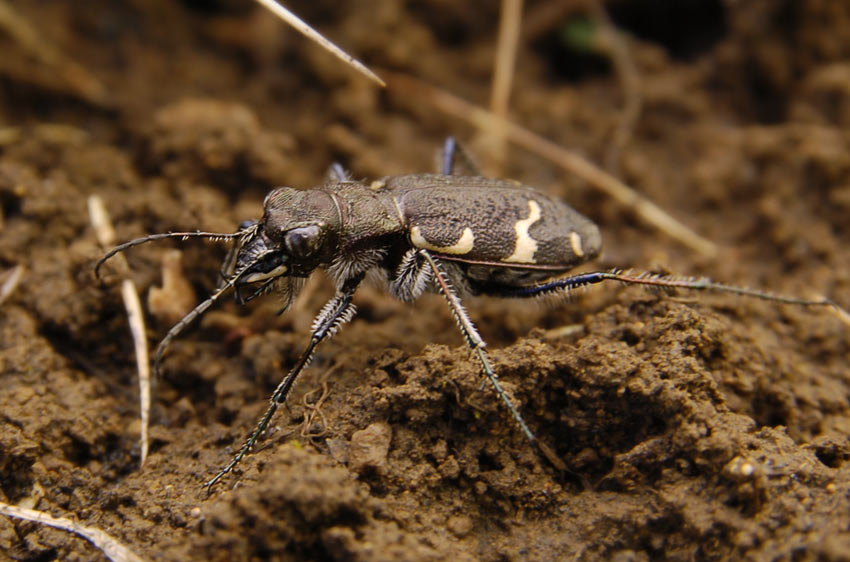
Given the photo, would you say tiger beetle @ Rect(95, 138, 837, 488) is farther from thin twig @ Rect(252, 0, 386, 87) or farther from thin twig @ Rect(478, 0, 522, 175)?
thin twig @ Rect(478, 0, 522, 175)

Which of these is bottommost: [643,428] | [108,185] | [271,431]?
[271,431]

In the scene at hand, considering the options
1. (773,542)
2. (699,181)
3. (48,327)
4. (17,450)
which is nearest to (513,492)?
(773,542)

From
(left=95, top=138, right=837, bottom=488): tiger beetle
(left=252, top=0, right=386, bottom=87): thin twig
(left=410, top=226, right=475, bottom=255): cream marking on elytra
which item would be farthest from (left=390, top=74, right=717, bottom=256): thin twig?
(left=252, top=0, right=386, bottom=87): thin twig

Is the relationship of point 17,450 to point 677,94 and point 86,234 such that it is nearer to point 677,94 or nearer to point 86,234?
point 86,234

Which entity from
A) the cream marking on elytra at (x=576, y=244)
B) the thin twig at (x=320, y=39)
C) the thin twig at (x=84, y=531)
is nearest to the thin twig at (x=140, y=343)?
the thin twig at (x=84, y=531)

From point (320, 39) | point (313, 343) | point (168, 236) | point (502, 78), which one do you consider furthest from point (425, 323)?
point (502, 78)
